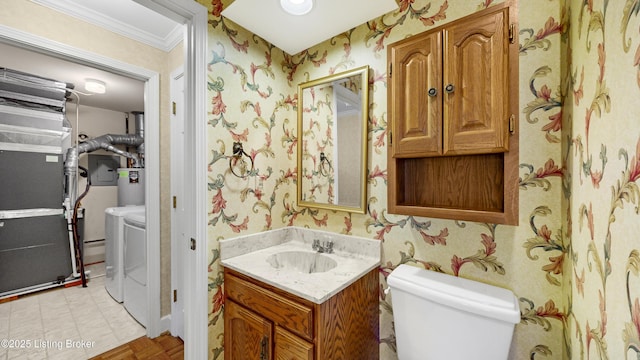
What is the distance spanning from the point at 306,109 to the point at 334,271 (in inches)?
39.8

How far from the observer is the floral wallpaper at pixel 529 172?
20.0 inches

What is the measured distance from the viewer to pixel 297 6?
116 centimetres

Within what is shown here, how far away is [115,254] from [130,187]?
1299mm

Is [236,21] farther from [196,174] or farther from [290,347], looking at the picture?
[290,347]

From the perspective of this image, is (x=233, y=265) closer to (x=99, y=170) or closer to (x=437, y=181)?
(x=437, y=181)

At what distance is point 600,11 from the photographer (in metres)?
0.58

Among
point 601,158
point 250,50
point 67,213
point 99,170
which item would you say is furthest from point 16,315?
point 601,158

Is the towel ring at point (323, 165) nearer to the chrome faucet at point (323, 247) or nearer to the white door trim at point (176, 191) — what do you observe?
the chrome faucet at point (323, 247)

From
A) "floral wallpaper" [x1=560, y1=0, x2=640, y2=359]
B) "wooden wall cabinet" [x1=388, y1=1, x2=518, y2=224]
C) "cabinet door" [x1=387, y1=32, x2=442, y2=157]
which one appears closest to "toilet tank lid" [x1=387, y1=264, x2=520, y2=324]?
"floral wallpaper" [x1=560, y1=0, x2=640, y2=359]

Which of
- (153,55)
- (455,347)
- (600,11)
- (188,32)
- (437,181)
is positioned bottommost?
(455,347)

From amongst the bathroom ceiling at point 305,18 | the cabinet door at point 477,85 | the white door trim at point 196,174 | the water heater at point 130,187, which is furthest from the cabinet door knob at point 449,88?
the water heater at point 130,187

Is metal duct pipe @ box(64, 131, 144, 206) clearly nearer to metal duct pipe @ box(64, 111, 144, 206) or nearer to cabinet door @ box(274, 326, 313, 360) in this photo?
metal duct pipe @ box(64, 111, 144, 206)

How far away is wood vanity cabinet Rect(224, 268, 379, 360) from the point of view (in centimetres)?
93

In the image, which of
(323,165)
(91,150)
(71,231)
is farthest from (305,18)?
(91,150)
